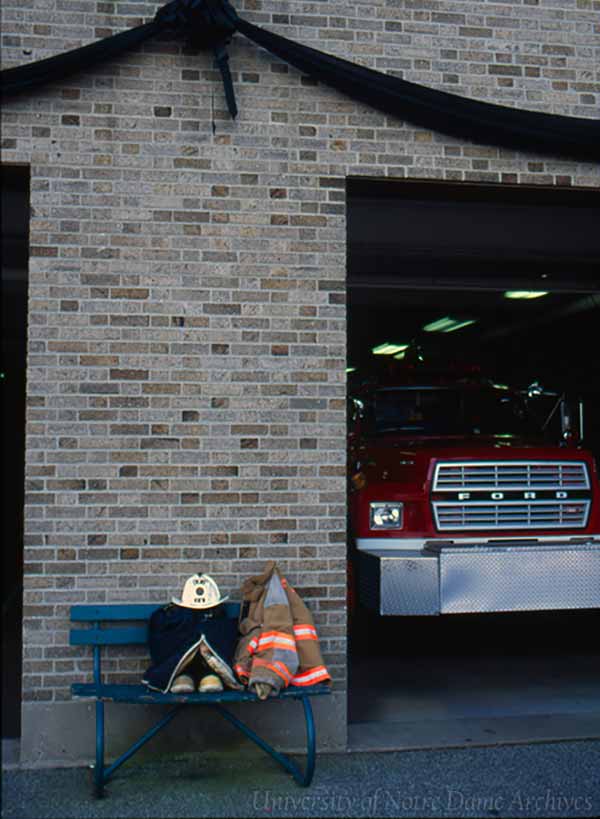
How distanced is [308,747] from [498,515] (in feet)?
9.02

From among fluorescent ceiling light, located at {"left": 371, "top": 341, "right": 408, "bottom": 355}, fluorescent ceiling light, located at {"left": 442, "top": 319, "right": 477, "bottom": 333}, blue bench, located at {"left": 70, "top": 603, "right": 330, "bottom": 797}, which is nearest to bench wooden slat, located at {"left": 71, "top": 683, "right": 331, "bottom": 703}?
blue bench, located at {"left": 70, "top": 603, "right": 330, "bottom": 797}

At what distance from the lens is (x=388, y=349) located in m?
17.0

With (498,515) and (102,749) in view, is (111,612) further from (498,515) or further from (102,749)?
(498,515)

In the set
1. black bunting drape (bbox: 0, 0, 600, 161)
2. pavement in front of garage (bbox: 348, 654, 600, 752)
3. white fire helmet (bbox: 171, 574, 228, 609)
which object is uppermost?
black bunting drape (bbox: 0, 0, 600, 161)

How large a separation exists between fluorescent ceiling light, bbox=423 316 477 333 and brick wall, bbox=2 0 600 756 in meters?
8.79

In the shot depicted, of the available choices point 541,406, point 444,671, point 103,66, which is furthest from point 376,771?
point 541,406

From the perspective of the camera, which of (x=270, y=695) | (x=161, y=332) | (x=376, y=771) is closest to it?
(x=270, y=695)

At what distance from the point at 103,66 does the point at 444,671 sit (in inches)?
201

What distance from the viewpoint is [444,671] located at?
7637 millimetres

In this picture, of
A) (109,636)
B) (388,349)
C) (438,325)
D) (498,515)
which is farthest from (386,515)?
(388,349)

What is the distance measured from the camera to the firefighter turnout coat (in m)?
4.98

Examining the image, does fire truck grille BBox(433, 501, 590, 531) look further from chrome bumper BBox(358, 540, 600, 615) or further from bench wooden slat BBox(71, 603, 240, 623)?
bench wooden slat BBox(71, 603, 240, 623)

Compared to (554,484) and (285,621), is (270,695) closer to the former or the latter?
(285,621)

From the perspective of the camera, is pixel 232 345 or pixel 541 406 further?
pixel 541 406
